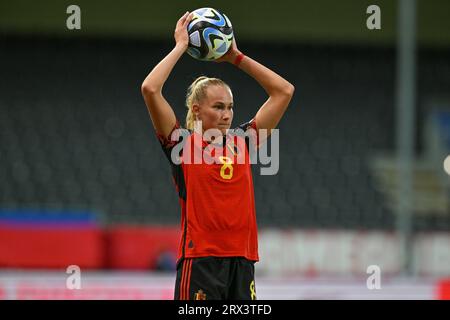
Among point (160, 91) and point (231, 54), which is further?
point (231, 54)

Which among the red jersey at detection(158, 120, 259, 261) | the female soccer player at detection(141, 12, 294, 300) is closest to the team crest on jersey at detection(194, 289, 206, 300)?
the female soccer player at detection(141, 12, 294, 300)

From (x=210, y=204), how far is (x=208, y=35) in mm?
946

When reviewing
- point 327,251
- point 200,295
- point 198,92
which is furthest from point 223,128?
point 327,251

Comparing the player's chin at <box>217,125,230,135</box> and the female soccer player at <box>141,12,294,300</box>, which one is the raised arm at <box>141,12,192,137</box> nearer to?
the female soccer player at <box>141,12,294,300</box>

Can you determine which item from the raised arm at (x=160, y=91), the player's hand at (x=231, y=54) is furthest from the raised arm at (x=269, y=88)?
the raised arm at (x=160, y=91)

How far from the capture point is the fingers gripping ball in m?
5.06

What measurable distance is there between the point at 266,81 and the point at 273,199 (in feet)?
36.7

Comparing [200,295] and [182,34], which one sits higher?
Answer: [182,34]

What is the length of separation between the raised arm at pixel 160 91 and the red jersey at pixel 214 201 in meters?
0.07

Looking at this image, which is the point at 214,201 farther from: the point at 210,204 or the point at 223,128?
the point at 223,128

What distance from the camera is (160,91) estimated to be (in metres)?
4.88

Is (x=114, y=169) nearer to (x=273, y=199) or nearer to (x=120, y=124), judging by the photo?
(x=120, y=124)

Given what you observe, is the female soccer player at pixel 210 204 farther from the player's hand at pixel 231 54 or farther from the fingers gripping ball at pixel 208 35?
the player's hand at pixel 231 54

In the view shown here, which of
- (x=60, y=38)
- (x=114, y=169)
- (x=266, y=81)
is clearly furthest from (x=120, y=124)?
(x=266, y=81)
